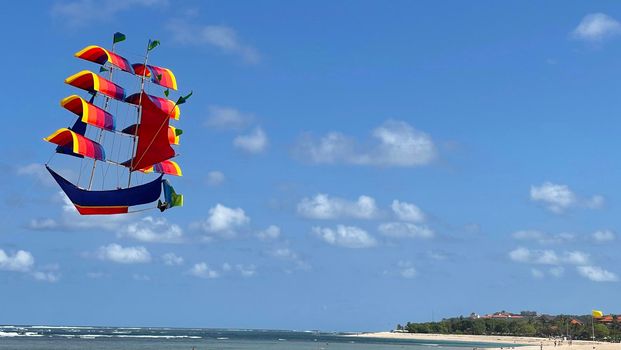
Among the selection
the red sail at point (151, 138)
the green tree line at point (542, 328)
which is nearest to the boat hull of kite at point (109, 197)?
the red sail at point (151, 138)

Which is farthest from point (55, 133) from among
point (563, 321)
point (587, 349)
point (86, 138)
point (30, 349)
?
point (563, 321)

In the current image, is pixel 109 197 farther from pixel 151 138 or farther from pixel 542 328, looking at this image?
pixel 542 328

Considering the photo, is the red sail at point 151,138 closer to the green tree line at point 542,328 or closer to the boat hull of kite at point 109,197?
the boat hull of kite at point 109,197

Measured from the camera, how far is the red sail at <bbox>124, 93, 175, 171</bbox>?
106 ft

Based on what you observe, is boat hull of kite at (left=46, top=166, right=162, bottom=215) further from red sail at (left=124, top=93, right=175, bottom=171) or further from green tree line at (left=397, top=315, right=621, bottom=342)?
green tree line at (left=397, top=315, right=621, bottom=342)

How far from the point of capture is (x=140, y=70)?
3528 centimetres

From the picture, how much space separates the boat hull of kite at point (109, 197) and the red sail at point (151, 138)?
8.83ft

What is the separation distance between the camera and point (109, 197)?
95.6ft

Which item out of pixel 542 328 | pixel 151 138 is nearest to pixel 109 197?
pixel 151 138

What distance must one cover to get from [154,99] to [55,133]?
491 cm

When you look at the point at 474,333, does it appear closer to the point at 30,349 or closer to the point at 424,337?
the point at 424,337

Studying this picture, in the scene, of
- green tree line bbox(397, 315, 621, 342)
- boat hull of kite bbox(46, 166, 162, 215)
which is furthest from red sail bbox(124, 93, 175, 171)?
green tree line bbox(397, 315, 621, 342)

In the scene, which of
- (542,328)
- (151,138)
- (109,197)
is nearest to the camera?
(109,197)

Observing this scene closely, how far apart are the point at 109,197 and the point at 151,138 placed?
14.2ft
